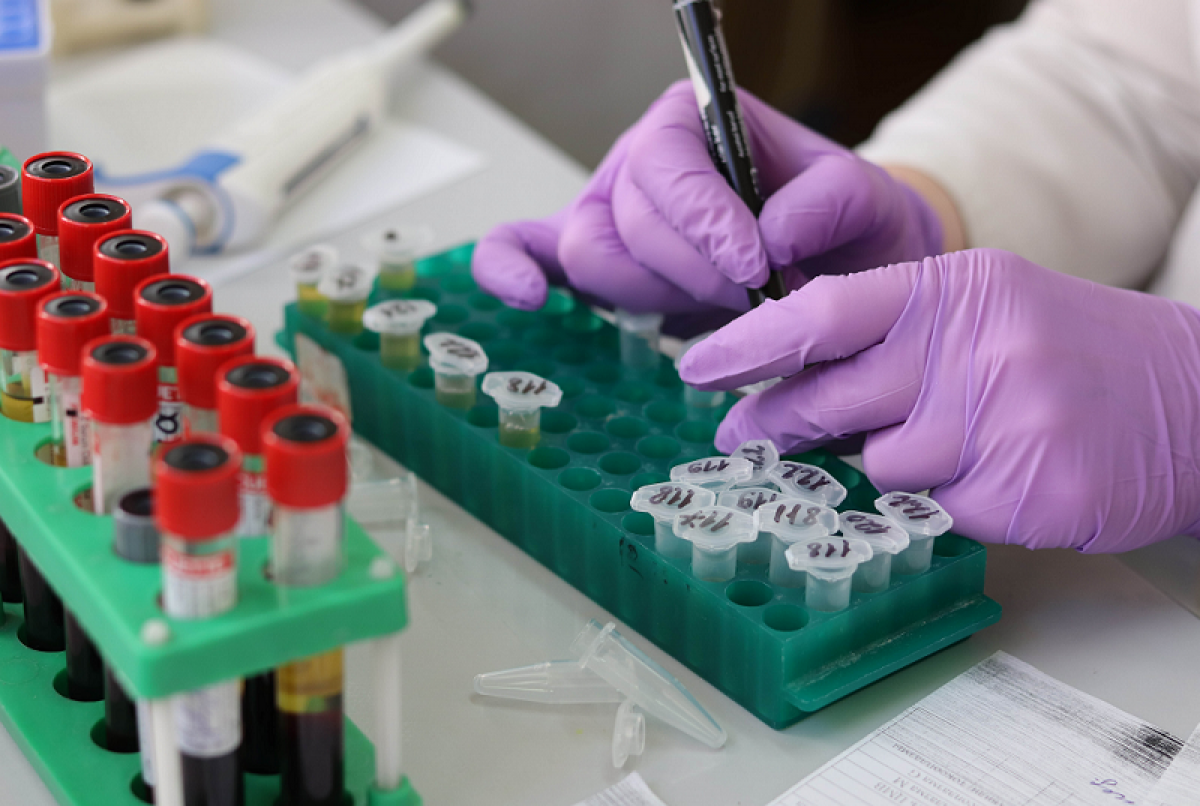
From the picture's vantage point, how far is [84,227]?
29.5 inches

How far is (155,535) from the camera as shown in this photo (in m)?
0.60

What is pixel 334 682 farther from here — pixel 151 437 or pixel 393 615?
pixel 151 437

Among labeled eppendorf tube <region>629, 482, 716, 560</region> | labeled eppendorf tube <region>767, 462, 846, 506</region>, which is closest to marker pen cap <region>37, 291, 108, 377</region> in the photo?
labeled eppendorf tube <region>629, 482, 716, 560</region>

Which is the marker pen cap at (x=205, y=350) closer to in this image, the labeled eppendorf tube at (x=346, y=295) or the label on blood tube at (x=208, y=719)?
the label on blood tube at (x=208, y=719)

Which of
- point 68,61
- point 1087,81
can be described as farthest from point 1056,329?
point 68,61

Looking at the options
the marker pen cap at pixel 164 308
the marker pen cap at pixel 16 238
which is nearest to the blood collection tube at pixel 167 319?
the marker pen cap at pixel 164 308

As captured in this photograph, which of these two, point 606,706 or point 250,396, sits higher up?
point 250,396

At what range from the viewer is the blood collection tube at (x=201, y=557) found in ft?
1.79

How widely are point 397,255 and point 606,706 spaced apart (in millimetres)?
538

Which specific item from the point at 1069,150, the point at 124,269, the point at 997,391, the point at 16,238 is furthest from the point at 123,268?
the point at 1069,150

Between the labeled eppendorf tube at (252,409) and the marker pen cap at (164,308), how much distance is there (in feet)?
0.22

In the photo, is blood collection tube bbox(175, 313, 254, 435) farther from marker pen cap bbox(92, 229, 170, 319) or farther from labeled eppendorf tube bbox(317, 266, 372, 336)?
labeled eppendorf tube bbox(317, 266, 372, 336)

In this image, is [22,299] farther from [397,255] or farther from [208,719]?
[397,255]

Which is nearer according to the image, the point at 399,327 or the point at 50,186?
the point at 50,186
